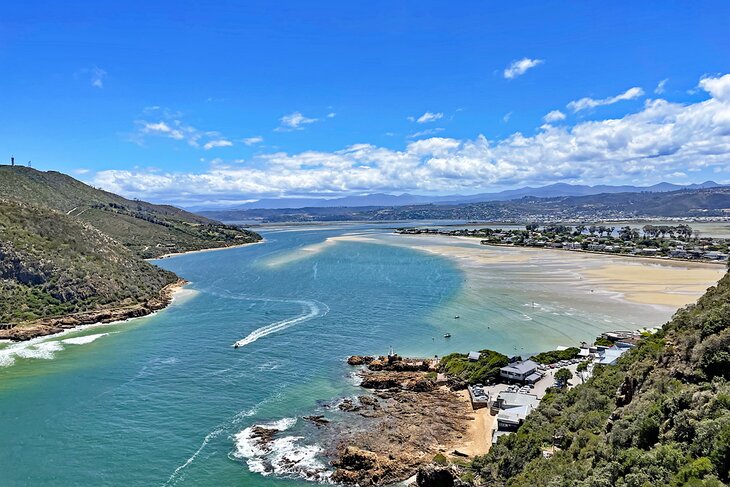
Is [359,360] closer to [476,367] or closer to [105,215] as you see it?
[476,367]

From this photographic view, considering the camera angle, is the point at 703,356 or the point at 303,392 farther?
the point at 303,392

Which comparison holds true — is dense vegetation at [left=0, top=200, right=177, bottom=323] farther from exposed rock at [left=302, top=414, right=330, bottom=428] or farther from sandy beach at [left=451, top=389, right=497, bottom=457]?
sandy beach at [left=451, top=389, right=497, bottom=457]

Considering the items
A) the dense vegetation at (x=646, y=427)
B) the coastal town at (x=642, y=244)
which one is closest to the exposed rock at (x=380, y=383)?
the dense vegetation at (x=646, y=427)

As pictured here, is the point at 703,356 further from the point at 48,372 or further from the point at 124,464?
the point at 48,372

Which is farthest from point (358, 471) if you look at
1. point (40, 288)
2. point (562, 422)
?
point (40, 288)

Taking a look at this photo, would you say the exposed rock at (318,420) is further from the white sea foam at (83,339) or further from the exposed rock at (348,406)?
the white sea foam at (83,339)
